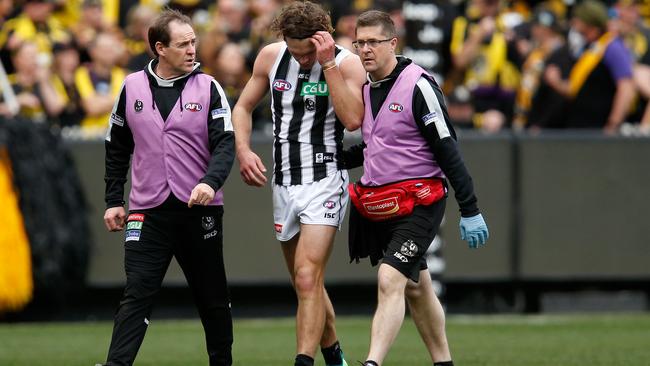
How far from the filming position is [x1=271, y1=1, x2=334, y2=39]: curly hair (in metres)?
8.43

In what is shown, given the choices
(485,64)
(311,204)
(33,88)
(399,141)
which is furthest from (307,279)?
(485,64)

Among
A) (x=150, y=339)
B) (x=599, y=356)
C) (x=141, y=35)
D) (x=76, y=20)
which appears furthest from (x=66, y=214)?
(x=599, y=356)

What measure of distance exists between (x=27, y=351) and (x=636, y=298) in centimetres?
731

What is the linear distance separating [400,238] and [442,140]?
2.07 ft

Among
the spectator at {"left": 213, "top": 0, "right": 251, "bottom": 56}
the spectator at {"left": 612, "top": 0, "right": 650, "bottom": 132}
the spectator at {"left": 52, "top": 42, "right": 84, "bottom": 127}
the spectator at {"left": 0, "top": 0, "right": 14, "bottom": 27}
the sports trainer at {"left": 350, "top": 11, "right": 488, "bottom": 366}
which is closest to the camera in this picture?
the sports trainer at {"left": 350, "top": 11, "right": 488, "bottom": 366}

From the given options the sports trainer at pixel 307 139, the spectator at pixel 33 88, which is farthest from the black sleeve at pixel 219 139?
the spectator at pixel 33 88

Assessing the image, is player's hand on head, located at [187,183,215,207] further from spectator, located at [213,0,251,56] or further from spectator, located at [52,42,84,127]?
spectator, located at [213,0,251,56]

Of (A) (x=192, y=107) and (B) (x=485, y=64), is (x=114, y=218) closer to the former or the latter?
(A) (x=192, y=107)

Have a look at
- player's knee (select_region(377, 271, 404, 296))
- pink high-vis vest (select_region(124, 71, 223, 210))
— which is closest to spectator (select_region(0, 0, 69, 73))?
pink high-vis vest (select_region(124, 71, 223, 210))

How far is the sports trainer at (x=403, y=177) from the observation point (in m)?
8.23

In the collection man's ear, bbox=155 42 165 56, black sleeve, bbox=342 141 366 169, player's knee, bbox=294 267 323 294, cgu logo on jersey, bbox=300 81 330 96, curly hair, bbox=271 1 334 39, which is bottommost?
player's knee, bbox=294 267 323 294

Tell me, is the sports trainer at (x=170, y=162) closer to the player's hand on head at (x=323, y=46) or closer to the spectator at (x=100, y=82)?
the player's hand on head at (x=323, y=46)

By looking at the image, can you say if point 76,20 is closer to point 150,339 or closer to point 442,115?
point 150,339

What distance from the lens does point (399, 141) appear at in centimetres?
836
